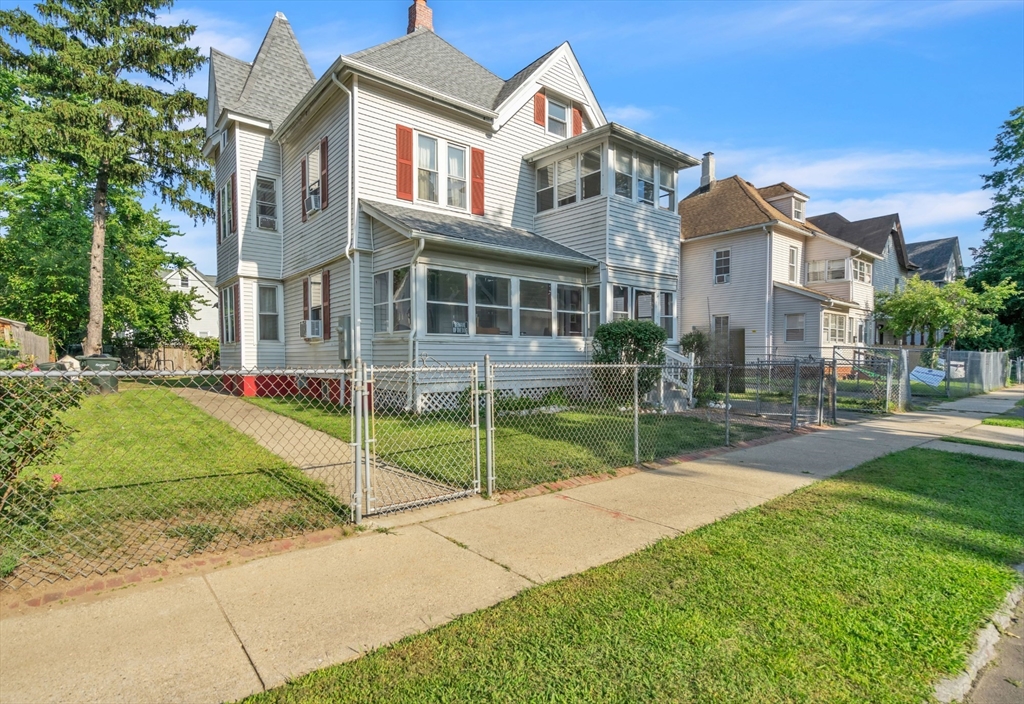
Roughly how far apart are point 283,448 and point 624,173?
11.3 m

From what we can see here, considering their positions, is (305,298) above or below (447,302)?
above

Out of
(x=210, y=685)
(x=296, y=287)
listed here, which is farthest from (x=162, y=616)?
(x=296, y=287)

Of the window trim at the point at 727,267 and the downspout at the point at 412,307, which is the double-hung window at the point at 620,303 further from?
the window trim at the point at 727,267

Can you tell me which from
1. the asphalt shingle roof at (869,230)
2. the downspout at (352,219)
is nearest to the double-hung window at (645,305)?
the downspout at (352,219)

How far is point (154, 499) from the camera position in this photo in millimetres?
4922

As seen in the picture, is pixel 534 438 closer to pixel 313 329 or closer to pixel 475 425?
pixel 475 425

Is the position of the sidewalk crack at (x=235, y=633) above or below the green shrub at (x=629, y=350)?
below

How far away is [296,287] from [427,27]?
9.29 meters

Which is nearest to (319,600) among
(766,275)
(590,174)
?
(590,174)

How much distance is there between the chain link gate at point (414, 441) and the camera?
4684mm

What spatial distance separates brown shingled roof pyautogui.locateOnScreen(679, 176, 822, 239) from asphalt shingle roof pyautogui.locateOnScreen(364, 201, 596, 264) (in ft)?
41.4

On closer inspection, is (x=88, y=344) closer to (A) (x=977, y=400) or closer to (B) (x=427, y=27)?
(B) (x=427, y=27)

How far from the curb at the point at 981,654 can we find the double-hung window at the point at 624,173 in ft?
40.0

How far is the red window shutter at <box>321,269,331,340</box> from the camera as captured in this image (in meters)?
13.2
